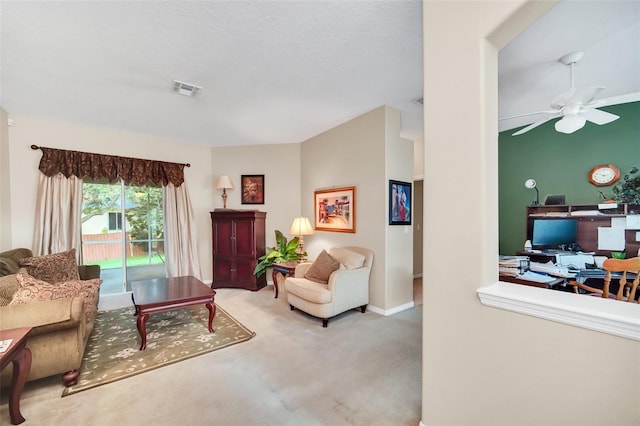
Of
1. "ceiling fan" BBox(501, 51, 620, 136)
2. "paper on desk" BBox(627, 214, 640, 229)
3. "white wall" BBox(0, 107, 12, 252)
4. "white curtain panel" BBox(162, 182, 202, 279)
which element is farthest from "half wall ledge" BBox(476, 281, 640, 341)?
"white wall" BBox(0, 107, 12, 252)

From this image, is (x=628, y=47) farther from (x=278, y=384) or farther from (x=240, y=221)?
(x=240, y=221)

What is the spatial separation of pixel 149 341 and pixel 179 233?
236 centimetres

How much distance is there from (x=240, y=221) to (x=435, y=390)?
3944 millimetres

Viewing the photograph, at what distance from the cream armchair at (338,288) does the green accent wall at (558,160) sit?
2575 mm

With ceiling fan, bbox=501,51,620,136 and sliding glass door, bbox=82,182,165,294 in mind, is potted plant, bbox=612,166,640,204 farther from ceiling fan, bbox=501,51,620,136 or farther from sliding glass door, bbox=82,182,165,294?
sliding glass door, bbox=82,182,165,294

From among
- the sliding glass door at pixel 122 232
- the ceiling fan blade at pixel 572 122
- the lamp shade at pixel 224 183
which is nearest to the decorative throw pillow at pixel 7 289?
the sliding glass door at pixel 122 232

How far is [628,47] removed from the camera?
2.28 m

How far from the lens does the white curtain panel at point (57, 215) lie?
12.0 feet

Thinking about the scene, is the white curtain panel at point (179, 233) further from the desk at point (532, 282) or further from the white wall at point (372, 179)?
the desk at point (532, 282)

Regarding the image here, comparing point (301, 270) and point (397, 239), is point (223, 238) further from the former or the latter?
point (397, 239)

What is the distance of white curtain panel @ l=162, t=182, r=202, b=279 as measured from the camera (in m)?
4.66

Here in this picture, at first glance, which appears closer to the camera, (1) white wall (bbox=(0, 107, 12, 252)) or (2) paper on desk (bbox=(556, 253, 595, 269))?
(2) paper on desk (bbox=(556, 253, 595, 269))

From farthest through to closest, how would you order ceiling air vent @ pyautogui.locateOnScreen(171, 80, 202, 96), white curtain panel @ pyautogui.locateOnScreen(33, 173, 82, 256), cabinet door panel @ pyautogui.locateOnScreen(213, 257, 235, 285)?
cabinet door panel @ pyautogui.locateOnScreen(213, 257, 235, 285)
white curtain panel @ pyautogui.locateOnScreen(33, 173, 82, 256)
ceiling air vent @ pyautogui.locateOnScreen(171, 80, 202, 96)

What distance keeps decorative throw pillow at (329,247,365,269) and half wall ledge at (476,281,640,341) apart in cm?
222
